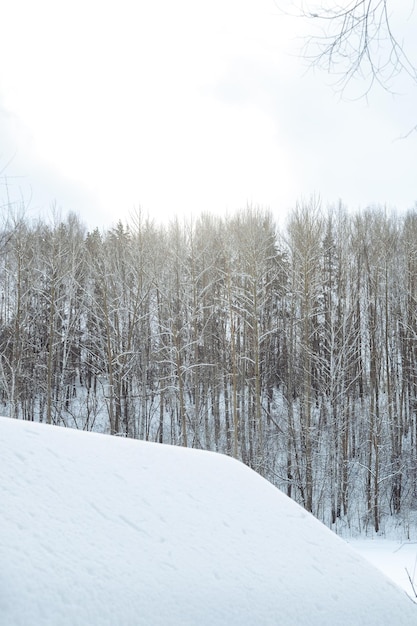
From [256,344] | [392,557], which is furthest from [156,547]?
[256,344]

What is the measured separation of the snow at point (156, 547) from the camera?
1594 mm

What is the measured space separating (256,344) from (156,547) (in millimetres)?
15924

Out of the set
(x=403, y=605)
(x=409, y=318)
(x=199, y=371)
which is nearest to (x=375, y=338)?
(x=409, y=318)

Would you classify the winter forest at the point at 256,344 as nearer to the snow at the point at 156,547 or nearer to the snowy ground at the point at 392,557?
the snowy ground at the point at 392,557

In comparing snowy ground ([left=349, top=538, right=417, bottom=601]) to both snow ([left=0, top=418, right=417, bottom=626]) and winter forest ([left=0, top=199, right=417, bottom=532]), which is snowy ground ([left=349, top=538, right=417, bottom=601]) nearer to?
winter forest ([left=0, top=199, right=417, bottom=532])

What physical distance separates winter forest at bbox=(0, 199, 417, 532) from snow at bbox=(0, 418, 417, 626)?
1453 cm

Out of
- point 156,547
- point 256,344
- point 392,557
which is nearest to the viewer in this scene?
point 156,547

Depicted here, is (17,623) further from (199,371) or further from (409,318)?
(409,318)

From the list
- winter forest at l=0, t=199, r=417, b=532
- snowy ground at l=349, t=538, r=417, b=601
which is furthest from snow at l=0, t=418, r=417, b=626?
winter forest at l=0, t=199, r=417, b=532

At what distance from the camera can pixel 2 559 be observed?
60.2 inches

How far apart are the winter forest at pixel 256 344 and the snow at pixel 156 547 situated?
47.7 feet

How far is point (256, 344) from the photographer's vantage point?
1777 cm

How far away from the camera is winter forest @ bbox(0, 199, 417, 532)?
18344mm

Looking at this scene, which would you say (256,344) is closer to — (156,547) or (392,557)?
(392,557)
